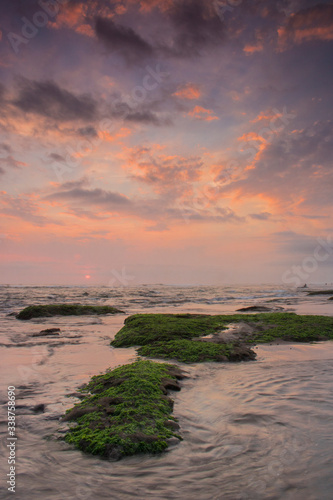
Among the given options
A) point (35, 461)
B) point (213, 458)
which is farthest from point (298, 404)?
point (35, 461)

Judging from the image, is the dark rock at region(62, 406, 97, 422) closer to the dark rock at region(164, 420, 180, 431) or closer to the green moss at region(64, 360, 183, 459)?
the green moss at region(64, 360, 183, 459)

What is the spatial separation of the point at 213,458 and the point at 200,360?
12.8ft

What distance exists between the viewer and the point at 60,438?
11.6ft

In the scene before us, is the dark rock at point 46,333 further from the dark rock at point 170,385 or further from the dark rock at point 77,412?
the dark rock at point 77,412

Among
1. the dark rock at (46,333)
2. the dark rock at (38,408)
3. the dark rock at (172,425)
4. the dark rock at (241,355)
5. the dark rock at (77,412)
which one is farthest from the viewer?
the dark rock at (46,333)

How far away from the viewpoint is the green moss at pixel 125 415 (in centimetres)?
327

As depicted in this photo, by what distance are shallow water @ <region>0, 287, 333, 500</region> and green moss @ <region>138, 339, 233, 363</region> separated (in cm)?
49

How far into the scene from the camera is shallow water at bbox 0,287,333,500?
2637mm

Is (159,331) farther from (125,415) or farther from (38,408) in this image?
(125,415)

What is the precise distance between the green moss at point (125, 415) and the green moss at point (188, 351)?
1585 mm

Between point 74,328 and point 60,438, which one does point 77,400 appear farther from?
point 74,328

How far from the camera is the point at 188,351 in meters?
7.47

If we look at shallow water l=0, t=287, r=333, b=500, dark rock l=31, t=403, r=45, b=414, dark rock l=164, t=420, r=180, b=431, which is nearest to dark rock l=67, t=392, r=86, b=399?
shallow water l=0, t=287, r=333, b=500

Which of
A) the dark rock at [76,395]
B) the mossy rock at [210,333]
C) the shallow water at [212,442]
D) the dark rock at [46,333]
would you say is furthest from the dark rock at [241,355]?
the dark rock at [46,333]
